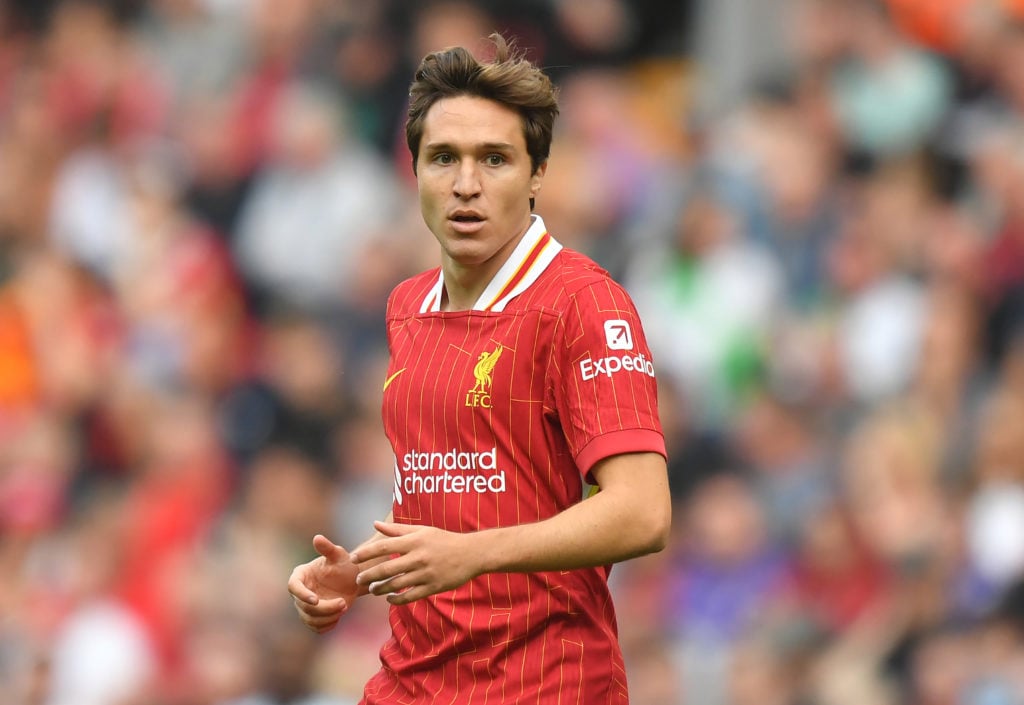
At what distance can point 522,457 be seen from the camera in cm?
423

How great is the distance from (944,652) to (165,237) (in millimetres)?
5875

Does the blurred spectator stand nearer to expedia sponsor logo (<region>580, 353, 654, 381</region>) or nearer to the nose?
the nose

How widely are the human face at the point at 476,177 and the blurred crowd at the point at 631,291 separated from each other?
3.36 meters

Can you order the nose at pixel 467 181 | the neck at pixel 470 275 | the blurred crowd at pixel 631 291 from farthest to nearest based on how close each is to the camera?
the blurred crowd at pixel 631 291
the neck at pixel 470 275
the nose at pixel 467 181

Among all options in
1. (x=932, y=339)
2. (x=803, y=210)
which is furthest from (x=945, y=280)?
A: (x=803, y=210)

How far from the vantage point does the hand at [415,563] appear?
12.4ft

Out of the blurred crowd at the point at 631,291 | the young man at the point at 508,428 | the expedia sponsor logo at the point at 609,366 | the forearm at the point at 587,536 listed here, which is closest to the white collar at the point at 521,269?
the young man at the point at 508,428

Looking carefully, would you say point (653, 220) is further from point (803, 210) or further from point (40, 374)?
point (40, 374)

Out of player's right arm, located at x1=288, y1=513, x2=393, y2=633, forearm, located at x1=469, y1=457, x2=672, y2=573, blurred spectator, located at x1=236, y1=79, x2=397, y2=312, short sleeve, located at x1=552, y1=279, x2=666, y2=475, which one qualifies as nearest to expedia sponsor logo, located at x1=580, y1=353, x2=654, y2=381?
short sleeve, located at x1=552, y1=279, x2=666, y2=475

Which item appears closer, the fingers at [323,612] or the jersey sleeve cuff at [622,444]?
the jersey sleeve cuff at [622,444]

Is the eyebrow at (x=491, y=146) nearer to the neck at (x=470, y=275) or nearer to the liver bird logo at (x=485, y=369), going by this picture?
the neck at (x=470, y=275)

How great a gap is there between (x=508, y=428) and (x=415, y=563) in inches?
21.3

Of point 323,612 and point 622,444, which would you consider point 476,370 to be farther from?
point 323,612

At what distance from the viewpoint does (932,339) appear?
8.33 meters
